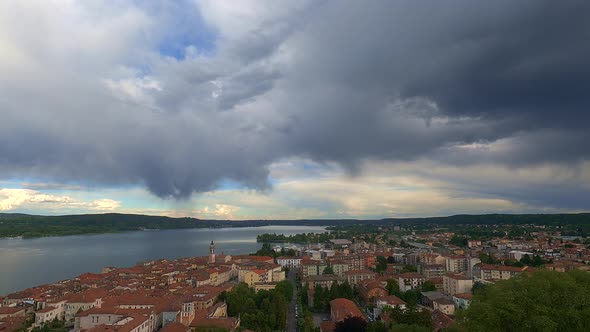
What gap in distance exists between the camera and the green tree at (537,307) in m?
Answer: 9.73

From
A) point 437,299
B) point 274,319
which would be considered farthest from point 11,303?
point 437,299

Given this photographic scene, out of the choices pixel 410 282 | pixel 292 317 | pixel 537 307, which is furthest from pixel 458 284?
pixel 537 307

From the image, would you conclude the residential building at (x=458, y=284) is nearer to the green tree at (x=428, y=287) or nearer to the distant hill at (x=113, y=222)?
the green tree at (x=428, y=287)

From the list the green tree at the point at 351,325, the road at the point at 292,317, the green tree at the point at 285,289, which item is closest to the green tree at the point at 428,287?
the road at the point at 292,317

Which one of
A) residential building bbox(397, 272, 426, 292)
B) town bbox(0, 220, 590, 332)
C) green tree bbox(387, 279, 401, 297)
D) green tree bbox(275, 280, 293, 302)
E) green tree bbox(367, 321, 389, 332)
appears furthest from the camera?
residential building bbox(397, 272, 426, 292)

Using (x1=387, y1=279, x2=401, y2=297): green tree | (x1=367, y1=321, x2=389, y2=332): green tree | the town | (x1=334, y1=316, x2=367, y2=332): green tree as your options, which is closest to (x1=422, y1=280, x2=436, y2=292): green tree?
the town

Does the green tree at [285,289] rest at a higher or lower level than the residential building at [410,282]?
higher

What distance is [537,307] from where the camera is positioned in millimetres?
10070

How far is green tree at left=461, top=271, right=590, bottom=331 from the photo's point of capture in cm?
973

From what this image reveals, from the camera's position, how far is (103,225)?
128 m

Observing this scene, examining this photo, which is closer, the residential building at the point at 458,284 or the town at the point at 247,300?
the town at the point at 247,300

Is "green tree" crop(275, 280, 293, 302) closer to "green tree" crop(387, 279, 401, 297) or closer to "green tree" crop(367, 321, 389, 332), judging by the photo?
"green tree" crop(387, 279, 401, 297)

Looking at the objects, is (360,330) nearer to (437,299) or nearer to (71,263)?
(437,299)

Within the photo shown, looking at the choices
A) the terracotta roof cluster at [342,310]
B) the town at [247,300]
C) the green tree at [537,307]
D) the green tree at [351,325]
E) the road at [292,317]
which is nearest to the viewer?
the green tree at [537,307]
